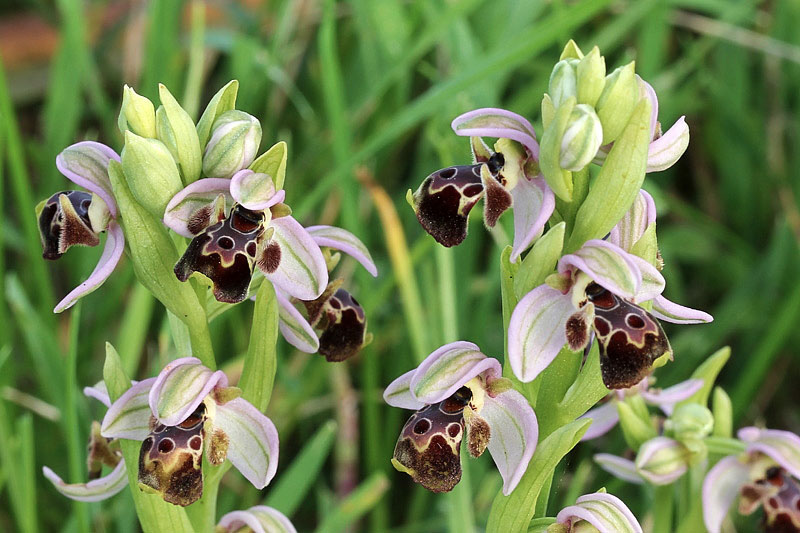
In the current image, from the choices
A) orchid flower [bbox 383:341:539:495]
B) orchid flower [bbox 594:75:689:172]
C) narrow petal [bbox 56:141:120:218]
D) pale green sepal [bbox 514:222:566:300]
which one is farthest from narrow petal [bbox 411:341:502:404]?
narrow petal [bbox 56:141:120:218]

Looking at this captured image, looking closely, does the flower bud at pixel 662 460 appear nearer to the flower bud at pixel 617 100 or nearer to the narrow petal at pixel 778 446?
the narrow petal at pixel 778 446

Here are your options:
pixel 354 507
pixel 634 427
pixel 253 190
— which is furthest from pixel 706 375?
pixel 253 190

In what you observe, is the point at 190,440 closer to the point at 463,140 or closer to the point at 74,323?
the point at 74,323

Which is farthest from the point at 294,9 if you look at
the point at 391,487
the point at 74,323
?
the point at 74,323

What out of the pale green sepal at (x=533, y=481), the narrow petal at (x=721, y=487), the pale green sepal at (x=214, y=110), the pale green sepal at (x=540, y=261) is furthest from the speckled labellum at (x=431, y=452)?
the narrow petal at (x=721, y=487)

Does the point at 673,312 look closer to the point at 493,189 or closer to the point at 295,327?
the point at 493,189
